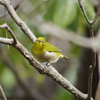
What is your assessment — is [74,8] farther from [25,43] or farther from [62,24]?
[25,43]

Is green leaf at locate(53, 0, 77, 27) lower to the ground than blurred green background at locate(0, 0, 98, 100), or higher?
higher

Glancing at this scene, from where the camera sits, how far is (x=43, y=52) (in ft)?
3.67

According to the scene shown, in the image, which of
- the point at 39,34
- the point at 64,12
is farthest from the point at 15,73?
the point at 64,12

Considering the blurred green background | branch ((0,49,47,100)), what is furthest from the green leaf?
branch ((0,49,47,100))

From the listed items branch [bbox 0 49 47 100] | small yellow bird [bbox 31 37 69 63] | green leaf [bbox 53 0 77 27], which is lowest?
branch [bbox 0 49 47 100]

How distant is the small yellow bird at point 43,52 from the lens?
1.07 m

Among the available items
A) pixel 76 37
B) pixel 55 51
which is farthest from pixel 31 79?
pixel 55 51

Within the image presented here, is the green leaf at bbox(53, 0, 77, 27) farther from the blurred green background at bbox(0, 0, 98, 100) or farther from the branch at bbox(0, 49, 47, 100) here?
the branch at bbox(0, 49, 47, 100)

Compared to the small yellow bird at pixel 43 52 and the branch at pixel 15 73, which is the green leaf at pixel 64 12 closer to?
the small yellow bird at pixel 43 52

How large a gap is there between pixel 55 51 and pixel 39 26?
0.47m

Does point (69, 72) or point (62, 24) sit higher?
point (62, 24)

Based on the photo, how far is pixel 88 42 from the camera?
62.6 inches

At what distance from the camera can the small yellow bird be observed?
1072 millimetres

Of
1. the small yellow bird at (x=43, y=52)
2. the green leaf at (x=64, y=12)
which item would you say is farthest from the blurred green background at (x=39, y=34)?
the small yellow bird at (x=43, y=52)
